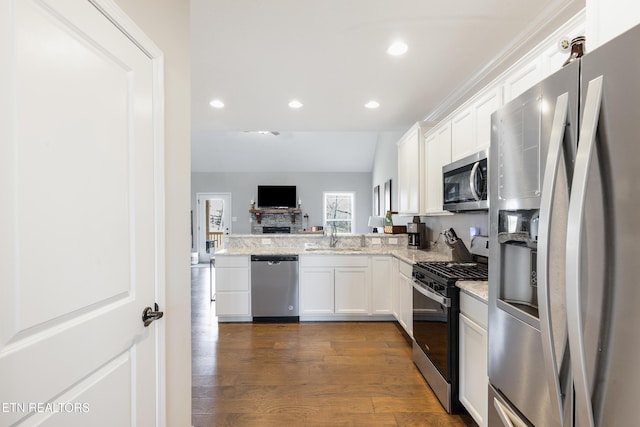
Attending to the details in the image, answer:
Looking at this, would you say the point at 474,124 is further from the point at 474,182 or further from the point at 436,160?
Result: the point at 436,160

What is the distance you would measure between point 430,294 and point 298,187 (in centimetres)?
735

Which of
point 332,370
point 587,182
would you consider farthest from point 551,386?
point 332,370

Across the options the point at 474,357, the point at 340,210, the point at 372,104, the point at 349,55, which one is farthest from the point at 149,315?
the point at 340,210

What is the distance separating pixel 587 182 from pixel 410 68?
210 cm

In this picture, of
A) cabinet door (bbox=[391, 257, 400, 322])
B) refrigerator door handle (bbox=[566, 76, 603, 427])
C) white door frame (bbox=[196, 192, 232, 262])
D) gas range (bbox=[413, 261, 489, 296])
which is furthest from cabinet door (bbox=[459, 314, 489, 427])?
white door frame (bbox=[196, 192, 232, 262])

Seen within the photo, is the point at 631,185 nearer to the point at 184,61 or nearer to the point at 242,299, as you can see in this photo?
the point at 184,61

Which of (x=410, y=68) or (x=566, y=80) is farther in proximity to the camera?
(x=410, y=68)

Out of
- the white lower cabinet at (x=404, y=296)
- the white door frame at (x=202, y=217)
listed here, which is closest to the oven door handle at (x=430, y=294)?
the white lower cabinet at (x=404, y=296)

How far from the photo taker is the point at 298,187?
9.15 meters

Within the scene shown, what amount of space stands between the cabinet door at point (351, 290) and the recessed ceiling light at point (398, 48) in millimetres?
2314

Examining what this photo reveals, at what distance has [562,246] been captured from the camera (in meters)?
0.83

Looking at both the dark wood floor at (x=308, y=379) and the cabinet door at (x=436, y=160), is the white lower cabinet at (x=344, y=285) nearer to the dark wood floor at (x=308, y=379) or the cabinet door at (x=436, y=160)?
the dark wood floor at (x=308, y=379)

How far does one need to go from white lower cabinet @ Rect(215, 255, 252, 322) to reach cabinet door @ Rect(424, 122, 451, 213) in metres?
2.23

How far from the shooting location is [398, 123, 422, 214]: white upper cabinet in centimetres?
326
